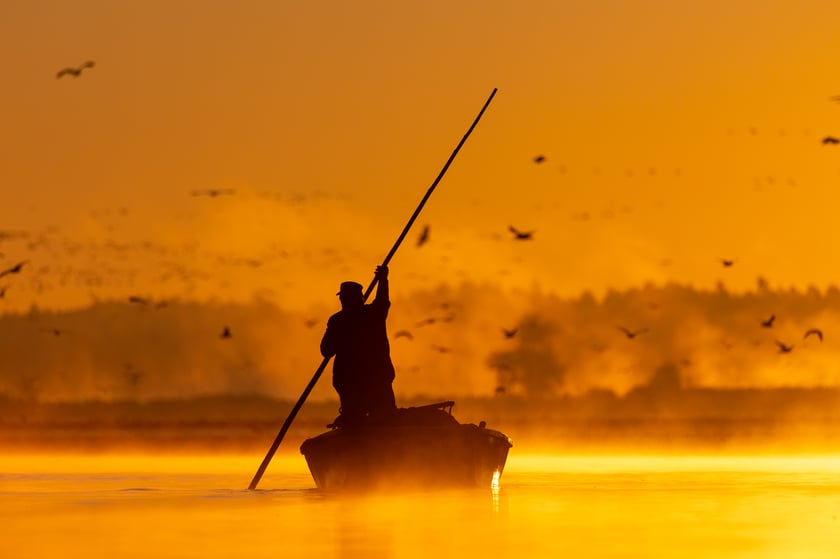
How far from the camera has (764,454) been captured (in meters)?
97.4

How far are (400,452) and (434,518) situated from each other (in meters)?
6.67

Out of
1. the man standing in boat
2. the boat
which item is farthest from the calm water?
the man standing in boat

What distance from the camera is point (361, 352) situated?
47.4 metres

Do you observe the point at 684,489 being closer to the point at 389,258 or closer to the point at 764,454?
the point at 389,258

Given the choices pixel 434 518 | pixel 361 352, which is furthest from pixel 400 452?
pixel 434 518

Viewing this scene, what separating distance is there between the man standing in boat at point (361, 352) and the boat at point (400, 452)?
0.47m

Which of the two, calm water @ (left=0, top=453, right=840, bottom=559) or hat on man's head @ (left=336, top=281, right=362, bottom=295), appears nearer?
calm water @ (left=0, top=453, right=840, bottom=559)

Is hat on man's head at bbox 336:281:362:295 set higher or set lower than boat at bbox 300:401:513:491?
higher

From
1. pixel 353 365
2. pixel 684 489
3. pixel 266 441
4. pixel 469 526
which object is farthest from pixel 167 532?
pixel 266 441

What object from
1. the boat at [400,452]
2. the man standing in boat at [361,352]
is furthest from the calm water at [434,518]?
the man standing in boat at [361,352]

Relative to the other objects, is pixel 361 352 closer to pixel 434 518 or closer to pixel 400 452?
pixel 400 452

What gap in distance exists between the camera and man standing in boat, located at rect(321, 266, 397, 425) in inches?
1861

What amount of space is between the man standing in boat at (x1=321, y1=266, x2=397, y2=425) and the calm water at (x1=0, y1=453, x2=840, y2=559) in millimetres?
2185

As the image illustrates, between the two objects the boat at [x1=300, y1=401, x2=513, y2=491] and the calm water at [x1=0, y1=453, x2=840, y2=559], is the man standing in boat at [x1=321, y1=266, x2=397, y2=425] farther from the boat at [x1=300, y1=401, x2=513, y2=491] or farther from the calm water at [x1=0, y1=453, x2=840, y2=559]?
the calm water at [x1=0, y1=453, x2=840, y2=559]
